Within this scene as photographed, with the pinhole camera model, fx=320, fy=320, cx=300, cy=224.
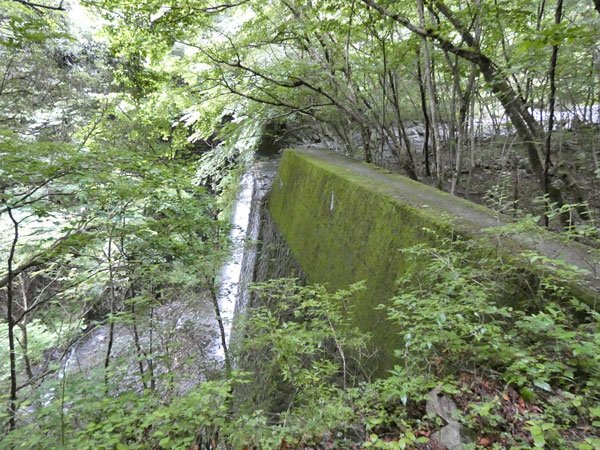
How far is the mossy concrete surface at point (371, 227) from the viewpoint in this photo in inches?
92.4

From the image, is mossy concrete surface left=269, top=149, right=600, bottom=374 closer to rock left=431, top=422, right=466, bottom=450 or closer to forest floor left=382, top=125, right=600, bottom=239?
rock left=431, top=422, right=466, bottom=450

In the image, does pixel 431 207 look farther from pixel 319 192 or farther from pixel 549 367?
pixel 319 192

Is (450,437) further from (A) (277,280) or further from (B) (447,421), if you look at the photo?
(A) (277,280)

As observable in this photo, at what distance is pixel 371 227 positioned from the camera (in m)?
2.98

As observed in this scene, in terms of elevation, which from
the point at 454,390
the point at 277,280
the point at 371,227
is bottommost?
the point at 454,390

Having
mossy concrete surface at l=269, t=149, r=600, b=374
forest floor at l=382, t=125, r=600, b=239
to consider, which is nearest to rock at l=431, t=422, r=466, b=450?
mossy concrete surface at l=269, t=149, r=600, b=374

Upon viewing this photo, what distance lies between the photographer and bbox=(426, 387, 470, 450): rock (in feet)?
4.58

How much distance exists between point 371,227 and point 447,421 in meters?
1.74

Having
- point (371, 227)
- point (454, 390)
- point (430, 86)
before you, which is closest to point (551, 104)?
point (430, 86)

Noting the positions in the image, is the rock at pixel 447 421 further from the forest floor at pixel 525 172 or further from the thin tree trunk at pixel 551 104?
the forest floor at pixel 525 172

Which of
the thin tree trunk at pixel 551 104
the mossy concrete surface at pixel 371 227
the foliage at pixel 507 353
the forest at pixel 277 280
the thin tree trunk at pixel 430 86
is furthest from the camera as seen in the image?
the thin tree trunk at pixel 430 86

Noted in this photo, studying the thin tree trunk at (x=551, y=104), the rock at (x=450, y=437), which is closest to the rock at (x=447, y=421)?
the rock at (x=450, y=437)

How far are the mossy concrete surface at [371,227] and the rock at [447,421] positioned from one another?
0.57 meters

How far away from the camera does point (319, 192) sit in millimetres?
4348
